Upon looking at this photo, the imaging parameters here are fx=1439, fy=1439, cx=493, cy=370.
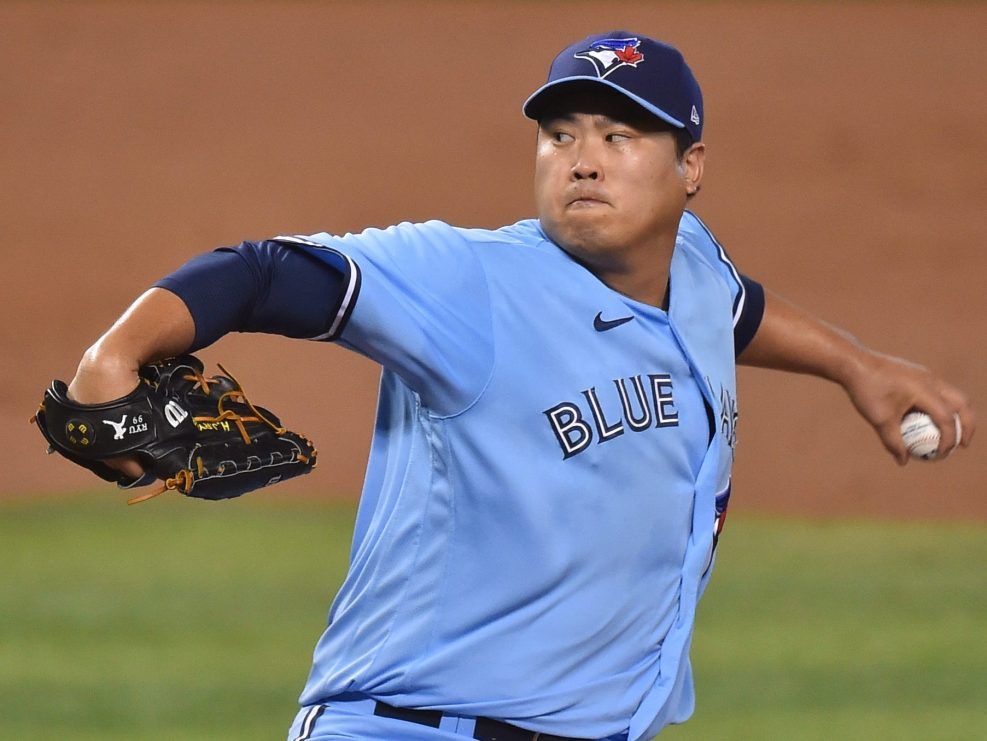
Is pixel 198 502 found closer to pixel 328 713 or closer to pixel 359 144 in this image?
pixel 359 144

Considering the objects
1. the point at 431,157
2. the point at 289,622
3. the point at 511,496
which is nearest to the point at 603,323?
the point at 511,496

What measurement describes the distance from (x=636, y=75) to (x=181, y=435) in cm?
101

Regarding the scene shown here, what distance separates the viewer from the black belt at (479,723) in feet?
7.60

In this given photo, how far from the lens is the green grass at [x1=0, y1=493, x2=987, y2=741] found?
5.32 metres

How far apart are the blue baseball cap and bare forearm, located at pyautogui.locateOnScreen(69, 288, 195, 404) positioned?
815mm

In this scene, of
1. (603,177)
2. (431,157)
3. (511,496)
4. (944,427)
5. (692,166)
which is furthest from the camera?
Result: (431,157)

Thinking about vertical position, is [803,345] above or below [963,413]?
above

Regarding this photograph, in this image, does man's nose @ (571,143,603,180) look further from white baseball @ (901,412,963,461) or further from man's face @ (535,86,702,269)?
white baseball @ (901,412,963,461)

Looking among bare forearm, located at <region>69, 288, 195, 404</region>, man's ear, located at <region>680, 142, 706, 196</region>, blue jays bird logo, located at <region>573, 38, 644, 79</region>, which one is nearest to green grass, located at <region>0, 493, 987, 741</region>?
man's ear, located at <region>680, 142, 706, 196</region>

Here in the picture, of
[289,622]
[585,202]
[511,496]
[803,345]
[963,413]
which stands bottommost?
[289,622]

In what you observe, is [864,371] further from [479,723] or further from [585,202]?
[479,723]

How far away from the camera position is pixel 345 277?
2092mm

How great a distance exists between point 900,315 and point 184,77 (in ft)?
17.7

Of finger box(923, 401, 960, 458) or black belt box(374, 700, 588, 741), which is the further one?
finger box(923, 401, 960, 458)
